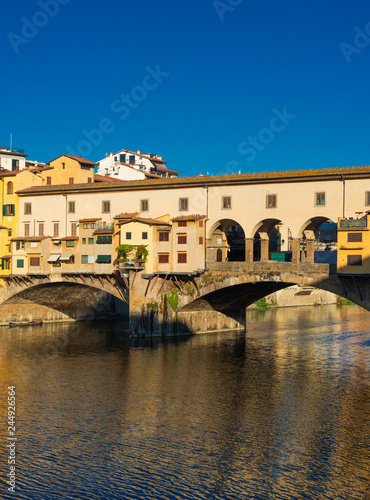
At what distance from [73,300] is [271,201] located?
3730cm

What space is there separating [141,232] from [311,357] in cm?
2192

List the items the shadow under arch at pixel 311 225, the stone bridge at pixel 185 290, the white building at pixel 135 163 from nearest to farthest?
the stone bridge at pixel 185 290 → the shadow under arch at pixel 311 225 → the white building at pixel 135 163

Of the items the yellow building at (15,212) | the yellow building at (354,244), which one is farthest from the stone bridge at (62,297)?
the yellow building at (354,244)

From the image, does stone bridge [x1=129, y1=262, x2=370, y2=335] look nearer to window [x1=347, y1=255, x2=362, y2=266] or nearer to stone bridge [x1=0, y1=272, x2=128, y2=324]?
window [x1=347, y1=255, x2=362, y2=266]

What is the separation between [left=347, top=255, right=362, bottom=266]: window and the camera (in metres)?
55.6

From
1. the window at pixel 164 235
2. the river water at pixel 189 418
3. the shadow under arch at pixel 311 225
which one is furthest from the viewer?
the window at pixel 164 235

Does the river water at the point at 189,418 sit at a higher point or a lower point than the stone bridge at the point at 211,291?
lower

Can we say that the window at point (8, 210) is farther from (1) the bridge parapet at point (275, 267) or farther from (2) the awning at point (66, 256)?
(1) the bridge parapet at point (275, 267)

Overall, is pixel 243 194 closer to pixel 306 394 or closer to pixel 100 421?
pixel 306 394

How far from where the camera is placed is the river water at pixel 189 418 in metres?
30.7

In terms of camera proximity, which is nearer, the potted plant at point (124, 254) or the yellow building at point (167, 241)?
the yellow building at point (167, 241)

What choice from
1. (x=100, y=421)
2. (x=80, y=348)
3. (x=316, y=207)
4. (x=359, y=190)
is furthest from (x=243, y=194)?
(x=100, y=421)

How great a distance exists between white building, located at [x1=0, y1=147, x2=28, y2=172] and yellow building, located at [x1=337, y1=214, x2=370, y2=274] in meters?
66.4

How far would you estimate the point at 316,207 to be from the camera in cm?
5978
